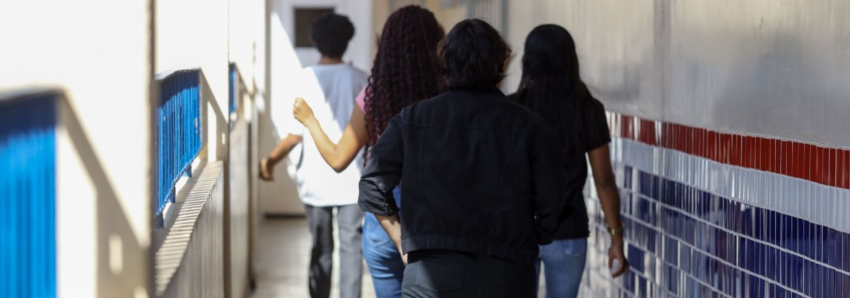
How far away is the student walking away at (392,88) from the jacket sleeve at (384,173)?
50cm

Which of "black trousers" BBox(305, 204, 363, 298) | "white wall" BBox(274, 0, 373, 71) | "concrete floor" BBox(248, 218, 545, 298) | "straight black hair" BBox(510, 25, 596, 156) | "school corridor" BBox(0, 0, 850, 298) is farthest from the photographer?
"white wall" BBox(274, 0, 373, 71)

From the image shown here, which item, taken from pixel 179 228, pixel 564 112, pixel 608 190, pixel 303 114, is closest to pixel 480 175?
pixel 179 228

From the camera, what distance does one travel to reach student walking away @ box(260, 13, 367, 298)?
5172mm

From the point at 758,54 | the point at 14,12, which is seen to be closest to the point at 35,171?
the point at 14,12

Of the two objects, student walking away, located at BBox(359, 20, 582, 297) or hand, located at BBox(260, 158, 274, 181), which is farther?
hand, located at BBox(260, 158, 274, 181)

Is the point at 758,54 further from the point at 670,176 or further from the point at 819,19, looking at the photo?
the point at 670,176

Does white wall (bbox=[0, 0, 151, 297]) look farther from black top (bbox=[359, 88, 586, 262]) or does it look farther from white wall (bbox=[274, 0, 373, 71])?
white wall (bbox=[274, 0, 373, 71])

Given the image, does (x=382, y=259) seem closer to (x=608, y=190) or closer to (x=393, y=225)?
(x=393, y=225)

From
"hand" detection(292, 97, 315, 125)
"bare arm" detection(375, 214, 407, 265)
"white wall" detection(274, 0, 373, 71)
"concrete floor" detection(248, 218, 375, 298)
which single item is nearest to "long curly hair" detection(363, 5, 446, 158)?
"hand" detection(292, 97, 315, 125)

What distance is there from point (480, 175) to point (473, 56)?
283mm

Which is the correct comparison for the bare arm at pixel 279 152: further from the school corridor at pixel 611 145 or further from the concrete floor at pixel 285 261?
the concrete floor at pixel 285 261

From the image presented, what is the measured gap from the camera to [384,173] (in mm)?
2986

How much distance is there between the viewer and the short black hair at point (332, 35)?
5414 mm

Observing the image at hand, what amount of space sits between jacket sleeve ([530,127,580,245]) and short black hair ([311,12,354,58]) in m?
2.65
